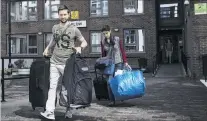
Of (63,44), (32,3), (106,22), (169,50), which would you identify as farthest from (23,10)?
(63,44)

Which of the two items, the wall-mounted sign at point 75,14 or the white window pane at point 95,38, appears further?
the white window pane at point 95,38

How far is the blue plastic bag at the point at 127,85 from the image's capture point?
6.67 m

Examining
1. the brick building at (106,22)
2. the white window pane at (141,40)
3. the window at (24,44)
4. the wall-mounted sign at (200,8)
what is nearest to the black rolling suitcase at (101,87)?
the wall-mounted sign at (200,8)

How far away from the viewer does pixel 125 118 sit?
561 centimetres

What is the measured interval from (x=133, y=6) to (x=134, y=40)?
8.03 feet

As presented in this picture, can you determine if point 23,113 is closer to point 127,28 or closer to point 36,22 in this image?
point 127,28

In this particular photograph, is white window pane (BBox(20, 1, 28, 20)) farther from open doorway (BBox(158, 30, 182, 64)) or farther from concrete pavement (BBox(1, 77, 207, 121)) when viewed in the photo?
concrete pavement (BBox(1, 77, 207, 121))

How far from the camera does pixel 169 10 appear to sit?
2800 centimetres

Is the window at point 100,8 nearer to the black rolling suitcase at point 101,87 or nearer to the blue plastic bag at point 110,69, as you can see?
the black rolling suitcase at point 101,87

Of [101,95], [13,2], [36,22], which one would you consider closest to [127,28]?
[36,22]

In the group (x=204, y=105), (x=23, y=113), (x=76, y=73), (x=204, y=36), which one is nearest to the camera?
(x=76, y=73)

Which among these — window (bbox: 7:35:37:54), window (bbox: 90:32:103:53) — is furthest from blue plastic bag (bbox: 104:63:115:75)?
window (bbox: 7:35:37:54)

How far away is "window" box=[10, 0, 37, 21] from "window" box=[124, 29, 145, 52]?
25.8 ft

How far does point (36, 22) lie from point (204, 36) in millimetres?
16412
